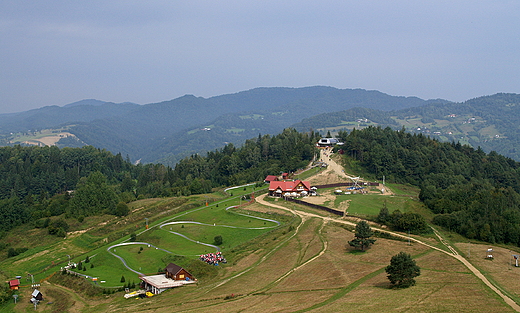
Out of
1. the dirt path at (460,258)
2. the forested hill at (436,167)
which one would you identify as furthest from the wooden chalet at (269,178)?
the dirt path at (460,258)

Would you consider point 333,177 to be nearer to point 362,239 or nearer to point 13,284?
point 362,239

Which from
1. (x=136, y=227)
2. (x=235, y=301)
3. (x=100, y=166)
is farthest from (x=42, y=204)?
(x=235, y=301)

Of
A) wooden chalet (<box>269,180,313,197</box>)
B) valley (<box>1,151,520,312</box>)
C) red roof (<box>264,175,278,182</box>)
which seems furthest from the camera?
red roof (<box>264,175,278,182</box>)

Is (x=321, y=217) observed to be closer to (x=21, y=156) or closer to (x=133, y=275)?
(x=133, y=275)

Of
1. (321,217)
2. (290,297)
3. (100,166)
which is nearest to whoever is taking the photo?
(290,297)

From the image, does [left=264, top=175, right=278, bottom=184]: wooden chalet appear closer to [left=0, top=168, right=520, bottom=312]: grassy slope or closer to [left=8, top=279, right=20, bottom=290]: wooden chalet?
[left=0, top=168, right=520, bottom=312]: grassy slope

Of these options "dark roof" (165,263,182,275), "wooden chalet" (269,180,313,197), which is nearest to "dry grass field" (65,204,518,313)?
"dark roof" (165,263,182,275)

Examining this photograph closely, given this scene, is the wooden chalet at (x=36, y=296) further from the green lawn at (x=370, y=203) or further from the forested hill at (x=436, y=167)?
the forested hill at (x=436, y=167)
